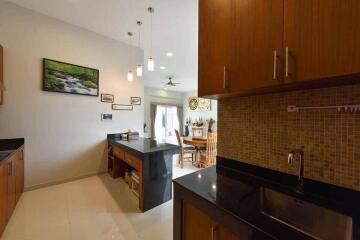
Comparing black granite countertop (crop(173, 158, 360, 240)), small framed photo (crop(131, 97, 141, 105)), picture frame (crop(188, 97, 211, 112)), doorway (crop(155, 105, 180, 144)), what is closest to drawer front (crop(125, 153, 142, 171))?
black granite countertop (crop(173, 158, 360, 240))

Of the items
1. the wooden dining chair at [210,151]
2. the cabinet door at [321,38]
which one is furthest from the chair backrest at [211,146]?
the cabinet door at [321,38]

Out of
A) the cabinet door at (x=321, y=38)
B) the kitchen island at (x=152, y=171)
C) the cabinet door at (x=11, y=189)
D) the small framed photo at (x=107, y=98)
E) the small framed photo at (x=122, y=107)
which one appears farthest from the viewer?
the small framed photo at (x=122, y=107)

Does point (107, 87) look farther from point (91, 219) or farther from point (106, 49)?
point (91, 219)

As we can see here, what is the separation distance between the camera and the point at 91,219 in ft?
6.42

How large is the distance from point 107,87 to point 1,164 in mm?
2205

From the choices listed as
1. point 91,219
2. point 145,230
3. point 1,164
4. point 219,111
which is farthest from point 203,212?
point 1,164

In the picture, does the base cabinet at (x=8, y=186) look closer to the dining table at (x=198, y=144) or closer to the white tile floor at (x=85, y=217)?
the white tile floor at (x=85, y=217)

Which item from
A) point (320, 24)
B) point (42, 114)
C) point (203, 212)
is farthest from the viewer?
point (42, 114)

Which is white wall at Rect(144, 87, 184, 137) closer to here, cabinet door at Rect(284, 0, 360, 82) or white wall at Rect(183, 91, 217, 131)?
white wall at Rect(183, 91, 217, 131)

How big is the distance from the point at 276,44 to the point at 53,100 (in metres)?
3.34

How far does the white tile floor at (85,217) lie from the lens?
1.71 meters

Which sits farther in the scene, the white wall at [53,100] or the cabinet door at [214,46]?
the white wall at [53,100]

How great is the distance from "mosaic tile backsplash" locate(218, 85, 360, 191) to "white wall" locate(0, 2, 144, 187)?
2819 millimetres

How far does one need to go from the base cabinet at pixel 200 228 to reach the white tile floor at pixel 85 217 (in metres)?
0.85
